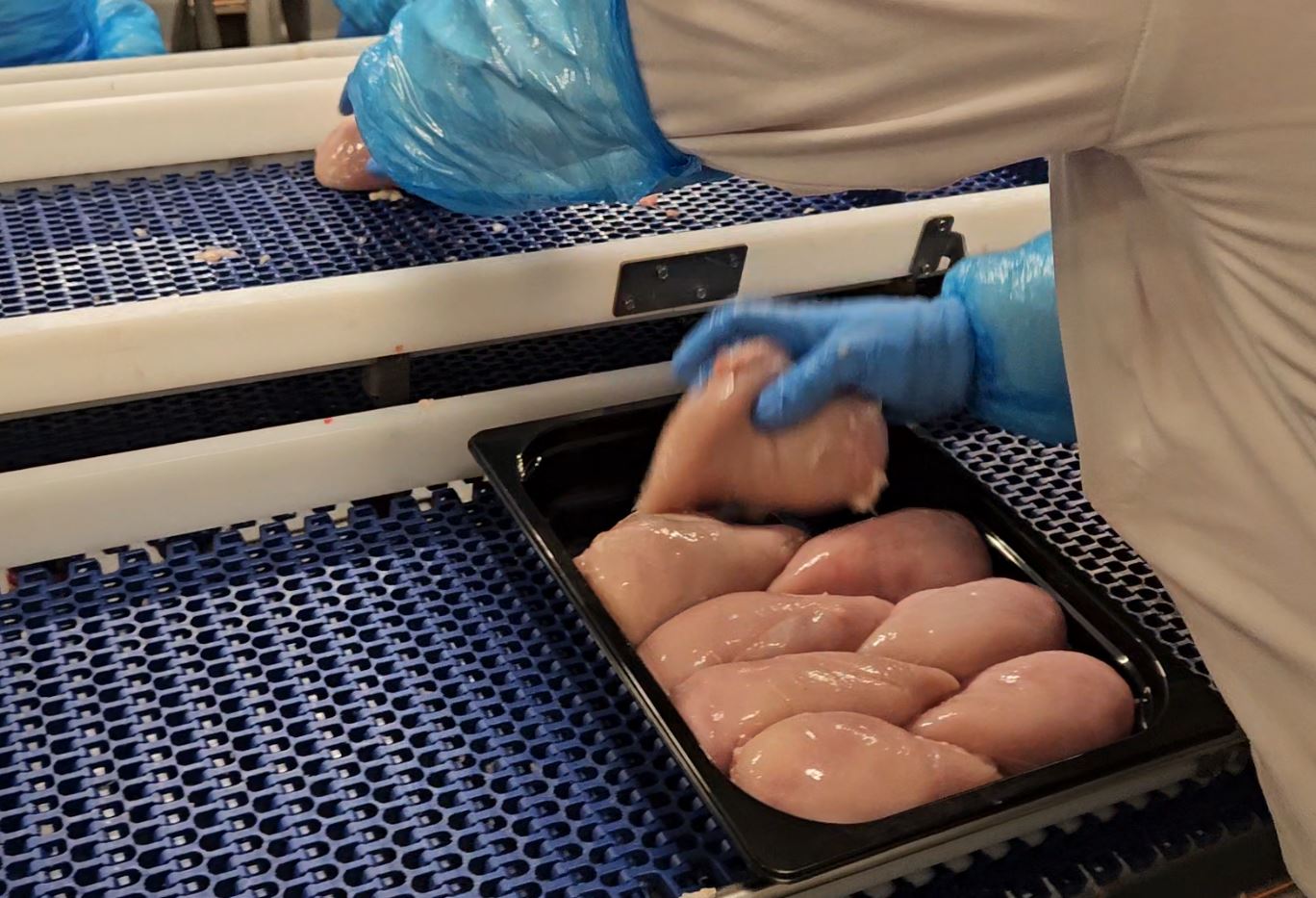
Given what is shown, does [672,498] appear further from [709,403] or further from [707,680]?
[707,680]

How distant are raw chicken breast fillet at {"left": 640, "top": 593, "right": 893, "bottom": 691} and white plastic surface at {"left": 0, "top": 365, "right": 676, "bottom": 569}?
0.96 ft

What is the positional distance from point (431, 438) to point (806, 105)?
566 mm

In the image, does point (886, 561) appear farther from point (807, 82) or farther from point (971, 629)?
point (807, 82)

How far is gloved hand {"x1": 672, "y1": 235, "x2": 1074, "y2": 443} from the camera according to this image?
1.06 m

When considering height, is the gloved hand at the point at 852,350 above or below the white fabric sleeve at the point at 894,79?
below

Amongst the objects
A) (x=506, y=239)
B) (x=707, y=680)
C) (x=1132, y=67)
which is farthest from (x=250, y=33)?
(x=1132, y=67)

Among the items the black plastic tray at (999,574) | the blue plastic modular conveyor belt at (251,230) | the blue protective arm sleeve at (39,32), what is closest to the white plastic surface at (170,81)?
the blue plastic modular conveyor belt at (251,230)

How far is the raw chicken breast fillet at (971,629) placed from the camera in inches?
38.8

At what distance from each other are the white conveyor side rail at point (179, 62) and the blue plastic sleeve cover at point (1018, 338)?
1102 millimetres

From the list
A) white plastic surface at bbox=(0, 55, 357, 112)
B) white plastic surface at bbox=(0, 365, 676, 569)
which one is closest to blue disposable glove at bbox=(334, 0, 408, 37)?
white plastic surface at bbox=(0, 55, 357, 112)

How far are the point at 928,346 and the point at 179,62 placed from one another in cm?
124

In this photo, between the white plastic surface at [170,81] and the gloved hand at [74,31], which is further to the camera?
the gloved hand at [74,31]

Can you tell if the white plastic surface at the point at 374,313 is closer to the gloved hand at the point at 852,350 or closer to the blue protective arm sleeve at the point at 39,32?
the gloved hand at the point at 852,350

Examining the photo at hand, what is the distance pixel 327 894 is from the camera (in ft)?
2.55
